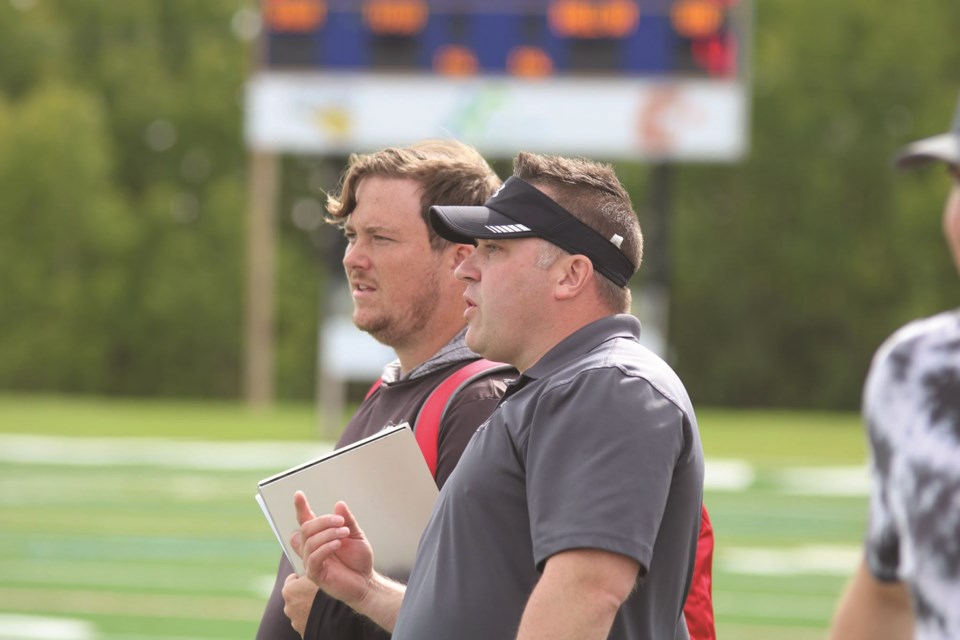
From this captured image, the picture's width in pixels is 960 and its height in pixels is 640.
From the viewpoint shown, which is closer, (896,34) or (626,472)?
(626,472)

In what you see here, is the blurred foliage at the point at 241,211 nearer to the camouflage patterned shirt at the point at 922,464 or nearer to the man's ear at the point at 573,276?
the man's ear at the point at 573,276

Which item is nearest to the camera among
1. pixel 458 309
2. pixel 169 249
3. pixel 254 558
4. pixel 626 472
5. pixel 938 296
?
pixel 626 472

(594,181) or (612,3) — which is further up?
(594,181)

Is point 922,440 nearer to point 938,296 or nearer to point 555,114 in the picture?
point 555,114

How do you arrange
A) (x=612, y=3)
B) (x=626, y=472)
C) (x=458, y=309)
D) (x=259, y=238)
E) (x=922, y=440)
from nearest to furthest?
(x=922, y=440)
(x=626, y=472)
(x=458, y=309)
(x=612, y=3)
(x=259, y=238)

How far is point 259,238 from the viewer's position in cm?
3856

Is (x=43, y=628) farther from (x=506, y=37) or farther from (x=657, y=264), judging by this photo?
(x=657, y=264)

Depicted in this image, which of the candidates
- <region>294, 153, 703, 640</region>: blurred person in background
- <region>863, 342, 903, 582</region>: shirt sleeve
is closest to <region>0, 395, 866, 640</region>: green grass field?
<region>294, 153, 703, 640</region>: blurred person in background

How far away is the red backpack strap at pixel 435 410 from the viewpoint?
3.30 metres

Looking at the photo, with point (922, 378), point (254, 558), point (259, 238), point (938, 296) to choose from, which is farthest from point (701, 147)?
point (938, 296)

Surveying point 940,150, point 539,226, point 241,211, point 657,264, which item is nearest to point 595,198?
point 539,226

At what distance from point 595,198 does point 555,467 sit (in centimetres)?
50

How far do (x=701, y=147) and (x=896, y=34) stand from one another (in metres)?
25.8

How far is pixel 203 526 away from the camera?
46.4 ft
